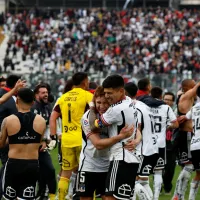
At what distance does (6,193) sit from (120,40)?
4512cm

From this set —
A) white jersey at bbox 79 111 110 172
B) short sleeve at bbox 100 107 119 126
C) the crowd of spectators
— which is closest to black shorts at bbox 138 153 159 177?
white jersey at bbox 79 111 110 172

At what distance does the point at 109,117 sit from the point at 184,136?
17.1 feet

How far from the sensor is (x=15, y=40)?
55.2 metres

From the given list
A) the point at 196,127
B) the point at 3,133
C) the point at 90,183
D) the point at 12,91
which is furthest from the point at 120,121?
the point at 196,127

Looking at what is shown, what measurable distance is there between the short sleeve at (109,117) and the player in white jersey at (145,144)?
9.74 feet

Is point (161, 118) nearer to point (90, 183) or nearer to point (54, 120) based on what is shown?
point (54, 120)

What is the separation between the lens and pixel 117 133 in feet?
30.3

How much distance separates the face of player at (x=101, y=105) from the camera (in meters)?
9.39

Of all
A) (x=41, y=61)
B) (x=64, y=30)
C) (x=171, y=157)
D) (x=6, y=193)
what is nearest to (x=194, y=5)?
(x=64, y=30)

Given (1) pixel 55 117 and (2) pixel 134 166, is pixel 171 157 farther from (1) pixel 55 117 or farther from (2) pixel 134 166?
(2) pixel 134 166

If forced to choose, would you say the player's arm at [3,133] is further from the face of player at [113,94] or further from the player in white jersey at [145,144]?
the player in white jersey at [145,144]

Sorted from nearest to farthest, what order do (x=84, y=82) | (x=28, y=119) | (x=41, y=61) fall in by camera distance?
(x=28, y=119)
(x=84, y=82)
(x=41, y=61)

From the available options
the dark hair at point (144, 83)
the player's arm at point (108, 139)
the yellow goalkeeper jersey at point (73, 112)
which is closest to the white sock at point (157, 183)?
the dark hair at point (144, 83)

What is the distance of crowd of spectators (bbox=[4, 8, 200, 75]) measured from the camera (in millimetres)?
49188
